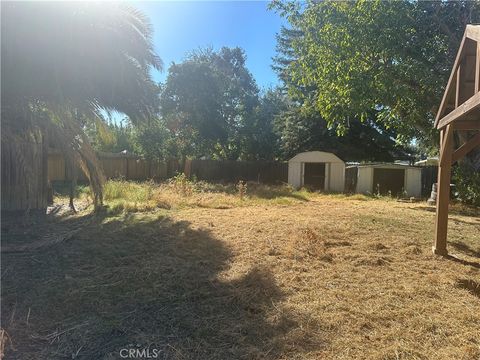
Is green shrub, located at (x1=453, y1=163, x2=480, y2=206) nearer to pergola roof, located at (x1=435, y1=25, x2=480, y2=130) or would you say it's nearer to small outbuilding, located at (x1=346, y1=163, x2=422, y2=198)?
small outbuilding, located at (x1=346, y1=163, x2=422, y2=198)

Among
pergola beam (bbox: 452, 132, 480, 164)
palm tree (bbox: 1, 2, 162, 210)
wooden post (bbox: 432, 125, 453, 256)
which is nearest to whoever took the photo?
wooden post (bbox: 432, 125, 453, 256)

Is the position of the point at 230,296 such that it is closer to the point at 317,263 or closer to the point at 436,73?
the point at 317,263

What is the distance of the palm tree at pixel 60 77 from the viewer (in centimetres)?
646

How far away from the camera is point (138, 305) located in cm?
338

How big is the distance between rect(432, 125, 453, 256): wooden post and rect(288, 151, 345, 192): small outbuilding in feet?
39.9

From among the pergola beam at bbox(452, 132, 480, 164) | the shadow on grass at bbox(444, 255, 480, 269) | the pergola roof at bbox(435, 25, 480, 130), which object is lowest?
the shadow on grass at bbox(444, 255, 480, 269)

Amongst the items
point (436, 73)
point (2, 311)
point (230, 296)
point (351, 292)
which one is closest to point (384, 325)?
point (351, 292)

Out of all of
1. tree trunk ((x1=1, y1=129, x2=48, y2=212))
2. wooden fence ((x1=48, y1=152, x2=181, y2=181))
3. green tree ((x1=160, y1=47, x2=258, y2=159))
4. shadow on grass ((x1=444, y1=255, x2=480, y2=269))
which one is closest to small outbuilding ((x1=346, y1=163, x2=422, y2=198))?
green tree ((x1=160, y1=47, x2=258, y2=159))

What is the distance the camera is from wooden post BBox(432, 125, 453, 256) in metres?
5.47

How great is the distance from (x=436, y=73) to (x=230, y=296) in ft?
35.7

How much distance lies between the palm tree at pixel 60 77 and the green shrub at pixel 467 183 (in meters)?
11.3

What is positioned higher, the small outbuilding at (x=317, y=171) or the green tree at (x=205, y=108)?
the green tree at (x=205, y=108)

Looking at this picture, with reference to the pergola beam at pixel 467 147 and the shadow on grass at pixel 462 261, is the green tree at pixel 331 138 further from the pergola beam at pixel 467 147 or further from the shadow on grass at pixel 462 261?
the shadow on grass at pixel 462 261

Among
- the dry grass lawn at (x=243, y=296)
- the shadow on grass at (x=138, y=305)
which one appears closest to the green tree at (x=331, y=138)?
the dry grass lawn at (x=243, y=296)
